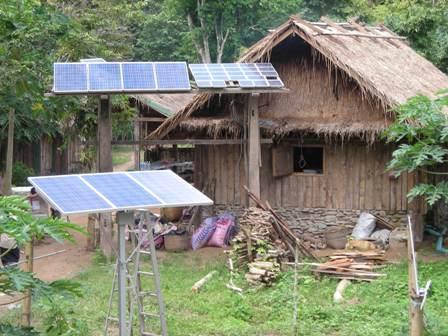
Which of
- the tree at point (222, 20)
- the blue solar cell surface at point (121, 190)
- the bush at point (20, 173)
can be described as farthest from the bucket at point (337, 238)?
the tree at point (222, 20)

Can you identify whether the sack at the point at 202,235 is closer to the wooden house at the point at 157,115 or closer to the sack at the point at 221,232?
the sack at the point at 221,232

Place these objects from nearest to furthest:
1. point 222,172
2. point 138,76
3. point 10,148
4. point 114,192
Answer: point 114,192, point 10,148, point 138,76, point 222,172

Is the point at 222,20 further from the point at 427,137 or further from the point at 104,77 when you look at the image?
the point at 427,137

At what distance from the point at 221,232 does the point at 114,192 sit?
24.5 feet

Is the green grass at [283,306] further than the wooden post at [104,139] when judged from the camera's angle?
No

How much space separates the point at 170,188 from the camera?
723 centimetres

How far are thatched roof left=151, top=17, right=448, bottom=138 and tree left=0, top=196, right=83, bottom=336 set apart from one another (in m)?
9.09

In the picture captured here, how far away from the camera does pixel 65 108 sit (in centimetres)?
1308

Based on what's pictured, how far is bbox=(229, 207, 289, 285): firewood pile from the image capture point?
1121 centimetres

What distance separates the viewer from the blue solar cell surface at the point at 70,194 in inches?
250

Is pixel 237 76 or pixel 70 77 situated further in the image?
pixel 237 76

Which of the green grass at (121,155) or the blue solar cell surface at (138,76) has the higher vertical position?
the blue solar cell surface at (138,76)

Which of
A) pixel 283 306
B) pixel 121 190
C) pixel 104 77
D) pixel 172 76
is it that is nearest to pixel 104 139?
A: pixel 104 77

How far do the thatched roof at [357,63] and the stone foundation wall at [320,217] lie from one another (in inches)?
71.0
